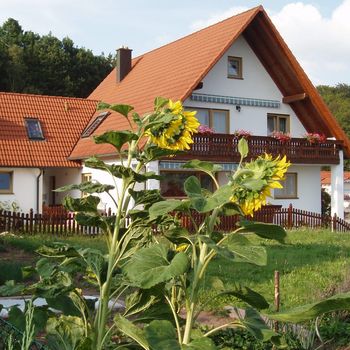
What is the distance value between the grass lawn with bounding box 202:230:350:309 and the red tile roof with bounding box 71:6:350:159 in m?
7.99

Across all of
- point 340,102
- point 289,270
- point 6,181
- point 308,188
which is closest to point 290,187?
point 308,188

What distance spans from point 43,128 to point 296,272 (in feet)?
53.4

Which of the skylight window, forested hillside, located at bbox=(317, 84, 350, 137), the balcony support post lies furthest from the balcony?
forested hillside, located at bbox=(317, 84, 350, 137)

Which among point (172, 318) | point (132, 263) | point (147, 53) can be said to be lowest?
point (172, 318)

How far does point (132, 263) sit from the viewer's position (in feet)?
9.54

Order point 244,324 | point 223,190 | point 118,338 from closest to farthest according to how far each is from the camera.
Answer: point 223,190 < point 244,324 < point 118,338

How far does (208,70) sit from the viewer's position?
829 inches

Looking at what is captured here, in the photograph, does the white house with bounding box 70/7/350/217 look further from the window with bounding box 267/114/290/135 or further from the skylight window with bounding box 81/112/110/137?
the skylight window with bounding box 81/112/110/137

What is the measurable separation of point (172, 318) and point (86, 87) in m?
44.6

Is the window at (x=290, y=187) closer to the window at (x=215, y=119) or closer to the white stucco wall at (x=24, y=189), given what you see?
the window at (x=215, y=119)

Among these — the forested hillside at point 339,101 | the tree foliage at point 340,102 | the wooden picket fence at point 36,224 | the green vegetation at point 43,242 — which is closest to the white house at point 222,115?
the wooden picket fence at point 36,224

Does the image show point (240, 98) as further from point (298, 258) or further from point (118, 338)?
point (118, 338)

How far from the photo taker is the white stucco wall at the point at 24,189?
22.2 meters

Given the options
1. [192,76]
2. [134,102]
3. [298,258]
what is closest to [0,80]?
[134,102]
